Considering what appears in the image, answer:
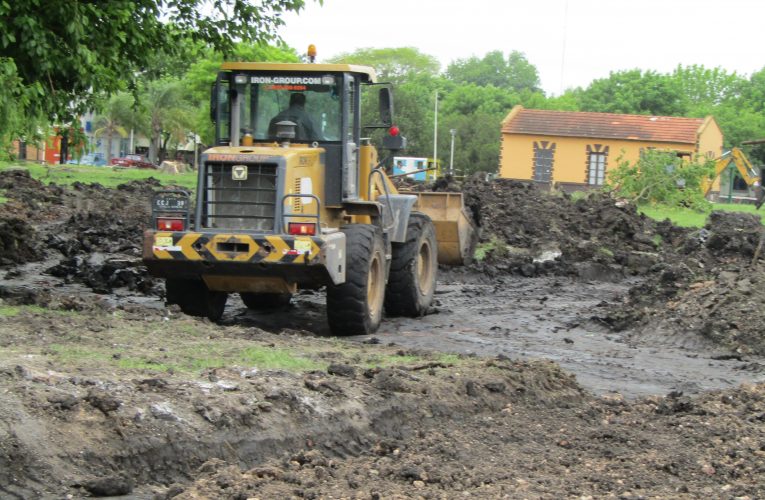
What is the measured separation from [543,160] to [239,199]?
2088 inches

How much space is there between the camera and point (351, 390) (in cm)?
859

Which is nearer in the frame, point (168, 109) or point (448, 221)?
point (448, 221)

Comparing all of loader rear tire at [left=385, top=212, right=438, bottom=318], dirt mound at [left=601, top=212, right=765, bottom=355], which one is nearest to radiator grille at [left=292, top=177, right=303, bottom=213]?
loader rear tire at [left=385, top=212, right=438, bottom=318]

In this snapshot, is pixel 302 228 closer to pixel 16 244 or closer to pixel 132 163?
pixel 16 244

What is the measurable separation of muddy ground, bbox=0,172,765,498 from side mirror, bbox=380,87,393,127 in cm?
257

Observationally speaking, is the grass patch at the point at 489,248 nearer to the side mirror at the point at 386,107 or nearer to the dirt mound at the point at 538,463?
the side mirror at the point at 386,107

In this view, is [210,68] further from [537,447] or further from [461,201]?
[537,447]

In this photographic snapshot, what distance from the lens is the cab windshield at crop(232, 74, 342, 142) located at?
1338 cm

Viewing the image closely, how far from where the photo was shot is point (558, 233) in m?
25.7

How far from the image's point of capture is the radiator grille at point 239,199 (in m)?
12.6

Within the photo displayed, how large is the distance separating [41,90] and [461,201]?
29.4ft

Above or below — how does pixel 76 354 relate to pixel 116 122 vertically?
below

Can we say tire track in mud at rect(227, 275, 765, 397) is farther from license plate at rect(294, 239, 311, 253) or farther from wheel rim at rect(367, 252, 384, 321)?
license plate at rect(294, 239, 311, 253)

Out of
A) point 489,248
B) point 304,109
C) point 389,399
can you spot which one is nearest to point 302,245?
point 304,109
